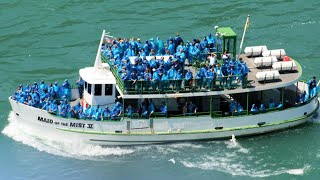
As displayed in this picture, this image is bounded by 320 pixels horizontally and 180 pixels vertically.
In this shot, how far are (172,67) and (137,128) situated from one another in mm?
3647

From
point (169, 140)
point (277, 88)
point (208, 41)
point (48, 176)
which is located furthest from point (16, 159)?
point (277, 88)

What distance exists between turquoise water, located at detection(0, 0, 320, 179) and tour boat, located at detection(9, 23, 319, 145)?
24.6 inches

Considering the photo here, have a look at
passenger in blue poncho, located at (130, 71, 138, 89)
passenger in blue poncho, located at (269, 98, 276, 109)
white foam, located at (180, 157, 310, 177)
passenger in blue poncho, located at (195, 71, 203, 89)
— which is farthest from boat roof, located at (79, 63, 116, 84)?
passenger in blue poncho, located at (269, 98, 276, 109)

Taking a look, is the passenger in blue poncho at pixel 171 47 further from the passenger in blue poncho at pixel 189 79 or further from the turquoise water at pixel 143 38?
the turquoise water at pixel 143 38

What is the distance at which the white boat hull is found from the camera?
38.9 meters

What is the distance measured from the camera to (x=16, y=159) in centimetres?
3844

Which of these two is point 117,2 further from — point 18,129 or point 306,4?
point 18,129

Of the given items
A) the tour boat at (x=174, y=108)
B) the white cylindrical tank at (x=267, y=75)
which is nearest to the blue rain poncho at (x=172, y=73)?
the tour boat at (x=174, y=108)

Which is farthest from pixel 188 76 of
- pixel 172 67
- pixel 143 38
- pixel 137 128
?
pixel 143 38

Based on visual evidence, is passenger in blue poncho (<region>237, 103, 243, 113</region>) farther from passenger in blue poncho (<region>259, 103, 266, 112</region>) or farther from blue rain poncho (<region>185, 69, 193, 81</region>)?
blue rain poncho (<region>185, 69, 193, 81</region>)

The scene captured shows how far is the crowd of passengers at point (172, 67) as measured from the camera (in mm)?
38406

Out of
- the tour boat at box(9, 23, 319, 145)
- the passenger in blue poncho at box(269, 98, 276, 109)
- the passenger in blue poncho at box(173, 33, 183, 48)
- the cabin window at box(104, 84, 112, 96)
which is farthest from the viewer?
the passenger in blue poncho at box(173, 33, 183, 48)

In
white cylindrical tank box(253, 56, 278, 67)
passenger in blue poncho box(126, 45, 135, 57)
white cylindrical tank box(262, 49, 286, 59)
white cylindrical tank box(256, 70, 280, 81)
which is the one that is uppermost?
passenger in blue poncho box(126, 45, 135, 57)

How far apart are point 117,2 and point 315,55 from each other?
663 inches
